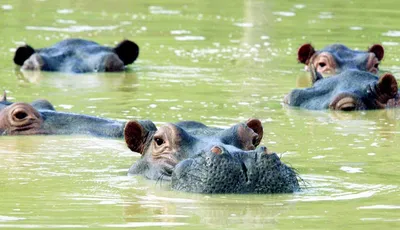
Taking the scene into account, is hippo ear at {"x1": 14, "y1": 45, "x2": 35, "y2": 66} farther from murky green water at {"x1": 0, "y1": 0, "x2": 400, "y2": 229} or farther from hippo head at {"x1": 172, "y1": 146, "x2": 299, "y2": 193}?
hippo head at {"x1": 172, "y1": 146, "x2": 299, "y2": 193}

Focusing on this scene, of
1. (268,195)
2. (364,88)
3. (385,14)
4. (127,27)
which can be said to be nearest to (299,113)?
(364,88)

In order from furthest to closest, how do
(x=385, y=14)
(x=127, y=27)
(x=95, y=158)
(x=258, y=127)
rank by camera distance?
(x=385, y=14)
(x=127, y=27)
(x=95, y=158)
(x=258, y=127)

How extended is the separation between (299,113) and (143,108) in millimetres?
1622

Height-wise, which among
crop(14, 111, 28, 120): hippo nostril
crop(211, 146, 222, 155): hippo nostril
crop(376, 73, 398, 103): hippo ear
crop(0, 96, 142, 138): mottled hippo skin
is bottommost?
crop(376, 73, 398, 103): hippo ear

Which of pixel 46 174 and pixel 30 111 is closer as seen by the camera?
pixel 46 174

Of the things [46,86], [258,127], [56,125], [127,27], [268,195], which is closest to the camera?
[268,195]

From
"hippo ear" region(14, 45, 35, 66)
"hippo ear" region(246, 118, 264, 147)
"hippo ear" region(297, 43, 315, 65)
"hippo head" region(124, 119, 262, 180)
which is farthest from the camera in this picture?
"hippo ear" region(14, 45, 35, 66)

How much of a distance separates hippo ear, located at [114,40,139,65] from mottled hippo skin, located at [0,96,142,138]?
625cm

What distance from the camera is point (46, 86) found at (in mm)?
15539

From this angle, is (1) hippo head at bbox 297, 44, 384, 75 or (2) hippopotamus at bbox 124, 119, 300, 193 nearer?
(2) hippopotamus at bbox 124, 119, 300, 193

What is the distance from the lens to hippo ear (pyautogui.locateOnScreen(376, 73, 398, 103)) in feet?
44.3

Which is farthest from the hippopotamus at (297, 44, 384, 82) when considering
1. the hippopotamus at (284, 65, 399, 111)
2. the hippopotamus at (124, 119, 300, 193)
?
the hippopotamus at (124, 119, 300, 193)

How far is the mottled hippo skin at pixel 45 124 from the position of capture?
11.1 metres

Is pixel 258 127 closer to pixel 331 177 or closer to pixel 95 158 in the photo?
pixel 331 177
